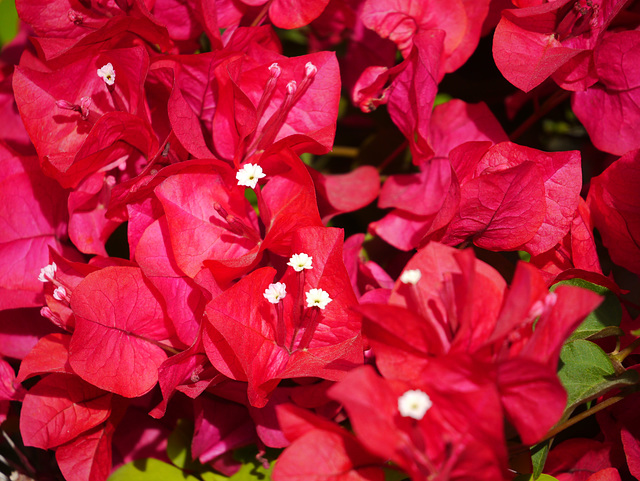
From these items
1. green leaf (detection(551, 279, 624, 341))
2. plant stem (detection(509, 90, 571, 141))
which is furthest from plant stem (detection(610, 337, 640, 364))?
plant stem (detection(509, 90, 571, 141))

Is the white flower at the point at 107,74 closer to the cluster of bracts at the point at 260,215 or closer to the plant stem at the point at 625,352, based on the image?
the cluster of bracts at the point at 260,215

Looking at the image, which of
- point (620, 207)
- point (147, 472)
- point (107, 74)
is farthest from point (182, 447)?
point (620, 207)

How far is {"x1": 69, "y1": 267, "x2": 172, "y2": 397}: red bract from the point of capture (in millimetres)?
467

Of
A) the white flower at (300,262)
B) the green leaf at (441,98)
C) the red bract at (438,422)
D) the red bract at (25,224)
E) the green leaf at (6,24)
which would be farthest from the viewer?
the green leaf at (6,24)

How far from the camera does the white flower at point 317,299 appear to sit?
0.45 meters

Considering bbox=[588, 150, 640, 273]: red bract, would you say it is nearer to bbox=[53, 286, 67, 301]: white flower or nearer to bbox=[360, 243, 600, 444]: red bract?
bbox=[360, 243, 600, 444]: red bract

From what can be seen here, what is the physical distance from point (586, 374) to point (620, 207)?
16cm

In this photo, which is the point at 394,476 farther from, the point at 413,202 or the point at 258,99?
the point at 258,99

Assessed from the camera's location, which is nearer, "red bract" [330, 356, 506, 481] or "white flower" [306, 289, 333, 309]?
"red bract" [330, 356, 506, 481]

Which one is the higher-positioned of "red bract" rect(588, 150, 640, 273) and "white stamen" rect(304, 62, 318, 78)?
"white stamen" rect(304, 62, 318, 78)

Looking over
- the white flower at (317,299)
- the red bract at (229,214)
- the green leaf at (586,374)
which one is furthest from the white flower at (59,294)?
the green leaf at (586,374)

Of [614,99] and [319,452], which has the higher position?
[614,99]

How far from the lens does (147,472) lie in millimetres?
554

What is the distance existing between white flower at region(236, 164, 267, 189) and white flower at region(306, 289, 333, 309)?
10 centimetres
